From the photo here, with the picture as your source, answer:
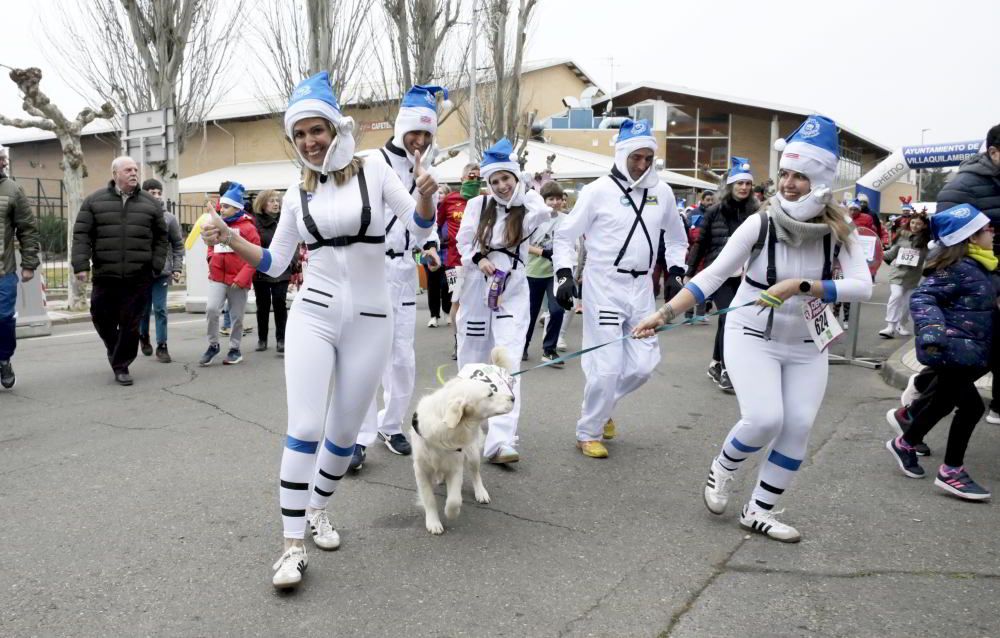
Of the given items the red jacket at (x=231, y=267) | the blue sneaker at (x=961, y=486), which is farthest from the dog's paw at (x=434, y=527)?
the red jacket at (x=231, y=267)

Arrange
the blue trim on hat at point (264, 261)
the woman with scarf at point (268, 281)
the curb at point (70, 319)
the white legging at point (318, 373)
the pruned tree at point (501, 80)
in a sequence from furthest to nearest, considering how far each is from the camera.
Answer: the pruned tree at point (501, 80), the curb at point (70, 319), the woman with scarf at point (268, 281), the blue trim on hat at point (264, 261), the white legging at point (318, 373)

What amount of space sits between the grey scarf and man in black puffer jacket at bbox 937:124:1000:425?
2082 mm

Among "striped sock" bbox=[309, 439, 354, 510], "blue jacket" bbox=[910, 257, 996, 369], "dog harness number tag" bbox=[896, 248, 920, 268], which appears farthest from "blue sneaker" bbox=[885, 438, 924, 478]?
"dog harness number tag" bbox=[896, 248, 920, 268]

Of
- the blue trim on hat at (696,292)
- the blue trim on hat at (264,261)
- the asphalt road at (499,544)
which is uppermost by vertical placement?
the blue trim on hat at (264,261)

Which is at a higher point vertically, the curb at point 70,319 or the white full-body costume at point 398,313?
the white full-body costume at point 398,313

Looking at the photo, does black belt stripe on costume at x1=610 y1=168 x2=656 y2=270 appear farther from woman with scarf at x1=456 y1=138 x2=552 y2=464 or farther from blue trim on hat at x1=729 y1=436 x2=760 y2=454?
blue trim on hat at x1=729 y1=436 x2=760 y2=454

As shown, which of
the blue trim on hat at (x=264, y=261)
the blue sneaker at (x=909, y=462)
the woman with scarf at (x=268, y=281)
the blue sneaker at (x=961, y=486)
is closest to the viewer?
the blue trim on hat at (x=264, y=261)

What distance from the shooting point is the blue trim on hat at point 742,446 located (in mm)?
4215

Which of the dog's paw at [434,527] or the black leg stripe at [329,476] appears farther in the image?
the dog's paw at [434,527]

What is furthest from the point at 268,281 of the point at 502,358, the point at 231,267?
the point at 502,358

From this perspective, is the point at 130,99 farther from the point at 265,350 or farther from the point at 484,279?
the point at 484,279

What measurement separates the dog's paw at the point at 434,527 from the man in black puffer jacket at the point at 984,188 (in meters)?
3.91

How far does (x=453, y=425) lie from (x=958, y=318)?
328 cm

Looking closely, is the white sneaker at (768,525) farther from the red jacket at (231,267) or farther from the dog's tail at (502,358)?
the red jacket at (231,267)
